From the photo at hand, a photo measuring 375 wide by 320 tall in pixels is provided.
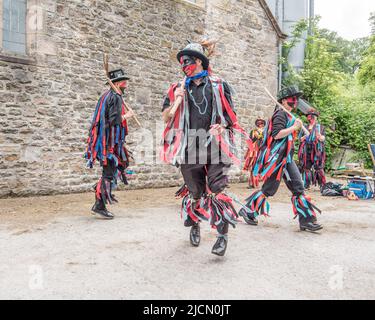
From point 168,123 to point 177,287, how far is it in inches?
67.7

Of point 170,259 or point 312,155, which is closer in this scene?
point 170,259

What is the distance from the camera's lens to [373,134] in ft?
46.0

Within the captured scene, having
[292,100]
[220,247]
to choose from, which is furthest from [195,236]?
[292,100]

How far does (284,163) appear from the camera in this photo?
200 inches

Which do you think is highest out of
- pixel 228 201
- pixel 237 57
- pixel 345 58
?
pixel 345 58

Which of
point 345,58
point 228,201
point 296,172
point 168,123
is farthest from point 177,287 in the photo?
point 345,58

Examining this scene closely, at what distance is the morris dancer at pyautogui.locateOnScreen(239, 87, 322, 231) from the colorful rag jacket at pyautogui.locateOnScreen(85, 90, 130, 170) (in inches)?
76.1

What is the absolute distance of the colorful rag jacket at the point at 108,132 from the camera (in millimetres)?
5492

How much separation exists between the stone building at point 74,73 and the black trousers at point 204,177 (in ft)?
9.29

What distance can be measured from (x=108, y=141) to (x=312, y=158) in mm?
5645

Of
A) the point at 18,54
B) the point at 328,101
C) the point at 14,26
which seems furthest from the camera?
the point at 328,101

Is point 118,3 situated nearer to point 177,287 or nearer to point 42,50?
point 42,50

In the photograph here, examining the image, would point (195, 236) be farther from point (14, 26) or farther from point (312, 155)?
point (312, 155)

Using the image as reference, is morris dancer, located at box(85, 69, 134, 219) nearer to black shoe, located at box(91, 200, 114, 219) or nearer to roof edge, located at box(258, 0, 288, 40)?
black shoe, located at box(91, 200, 114, 219)
